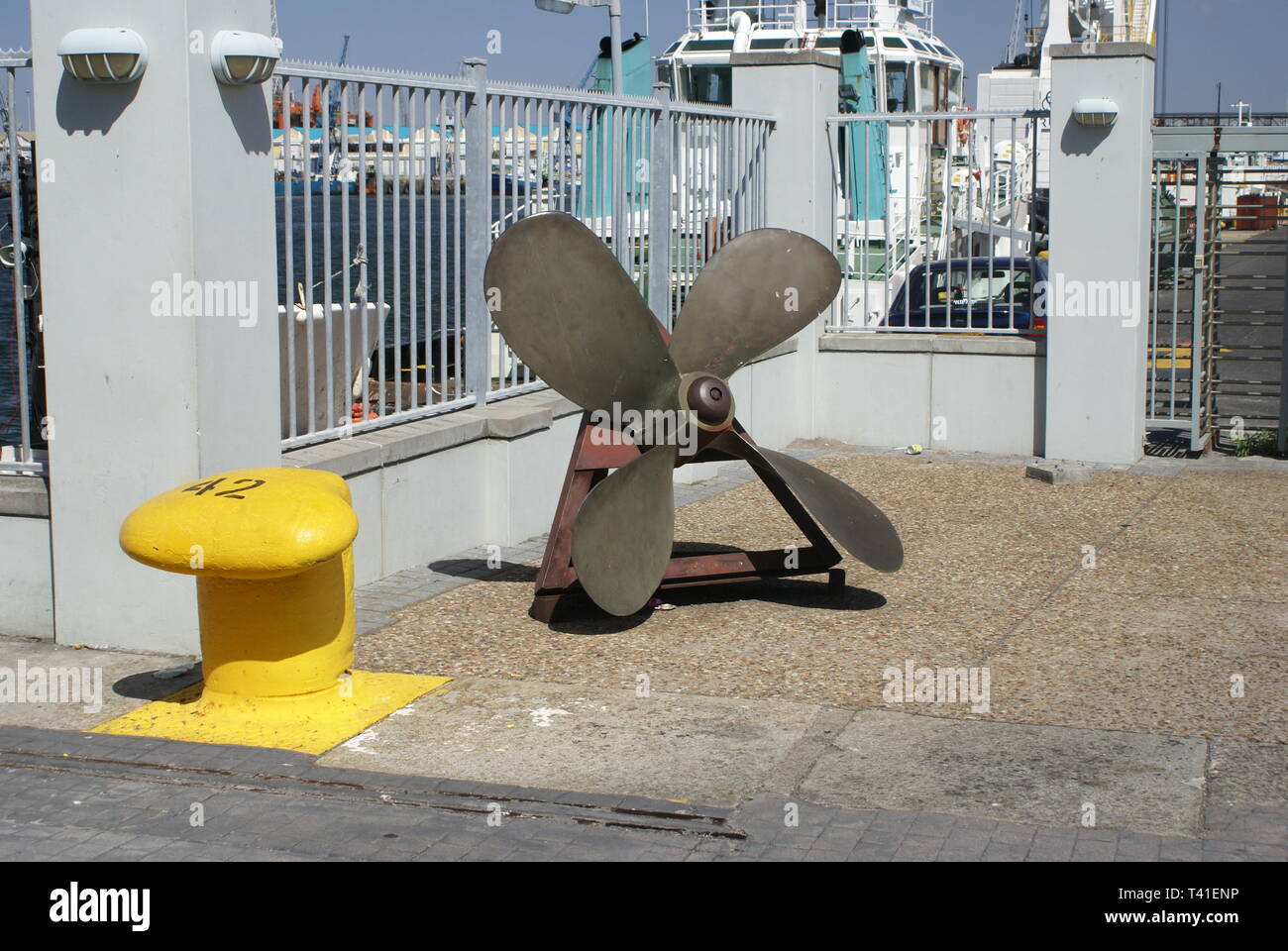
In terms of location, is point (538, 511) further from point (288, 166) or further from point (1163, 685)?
point (1163, 685)

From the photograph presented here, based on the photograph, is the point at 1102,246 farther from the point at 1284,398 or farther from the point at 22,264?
the point at 22,264

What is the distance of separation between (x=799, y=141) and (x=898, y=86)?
15359 mm

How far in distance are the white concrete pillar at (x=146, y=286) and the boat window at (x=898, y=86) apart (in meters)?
21.8

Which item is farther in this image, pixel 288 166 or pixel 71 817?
pixel 288 166

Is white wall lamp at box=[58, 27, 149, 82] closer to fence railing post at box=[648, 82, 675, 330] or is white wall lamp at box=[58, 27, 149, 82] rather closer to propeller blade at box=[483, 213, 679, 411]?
propeller blade at box=[483, 213, 679, 411]

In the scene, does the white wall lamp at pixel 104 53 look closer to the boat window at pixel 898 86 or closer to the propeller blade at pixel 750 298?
the propeller blade at pixel 750 298

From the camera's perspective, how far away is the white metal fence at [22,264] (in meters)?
6.52

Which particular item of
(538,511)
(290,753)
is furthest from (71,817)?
(538,511)

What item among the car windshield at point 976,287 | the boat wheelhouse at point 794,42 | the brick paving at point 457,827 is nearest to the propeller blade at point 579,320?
the brick paving at point 457,827

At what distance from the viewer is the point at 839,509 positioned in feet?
23.1

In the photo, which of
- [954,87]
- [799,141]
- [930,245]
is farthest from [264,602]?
[954,87]

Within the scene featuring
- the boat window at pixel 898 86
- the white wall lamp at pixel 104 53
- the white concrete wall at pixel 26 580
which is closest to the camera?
the white wall lamp at pixel 104 53
